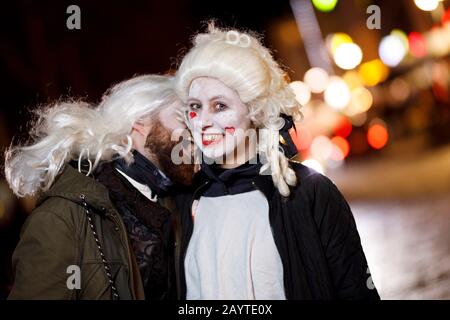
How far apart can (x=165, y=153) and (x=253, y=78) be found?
82 centimetres

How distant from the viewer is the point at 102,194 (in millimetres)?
3291

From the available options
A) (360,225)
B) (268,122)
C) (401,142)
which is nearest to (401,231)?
(360,225)

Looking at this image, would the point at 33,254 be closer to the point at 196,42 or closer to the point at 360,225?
the point at 196,42

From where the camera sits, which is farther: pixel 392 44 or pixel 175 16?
pixel 392 44

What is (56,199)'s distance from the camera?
3.23 metres

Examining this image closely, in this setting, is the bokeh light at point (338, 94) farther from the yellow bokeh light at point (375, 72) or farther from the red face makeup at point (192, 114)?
the red face makeup at point (192, 114)

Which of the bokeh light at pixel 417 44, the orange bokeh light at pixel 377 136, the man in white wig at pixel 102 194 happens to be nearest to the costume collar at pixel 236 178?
the man in white wig at pixel 102 194

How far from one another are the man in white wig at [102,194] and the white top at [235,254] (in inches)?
7.6

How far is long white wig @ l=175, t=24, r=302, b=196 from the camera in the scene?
3729 mm

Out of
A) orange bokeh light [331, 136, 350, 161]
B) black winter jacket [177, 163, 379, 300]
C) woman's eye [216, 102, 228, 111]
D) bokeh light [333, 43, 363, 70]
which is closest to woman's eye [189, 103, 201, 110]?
woman's eye [216, 102, 228, 111]

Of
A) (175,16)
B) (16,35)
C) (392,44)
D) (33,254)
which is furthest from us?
(392,44)

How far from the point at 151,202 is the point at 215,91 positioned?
0.85 metres

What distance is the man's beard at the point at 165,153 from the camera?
13.0 ft

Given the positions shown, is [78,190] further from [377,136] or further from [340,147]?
[377,136]
